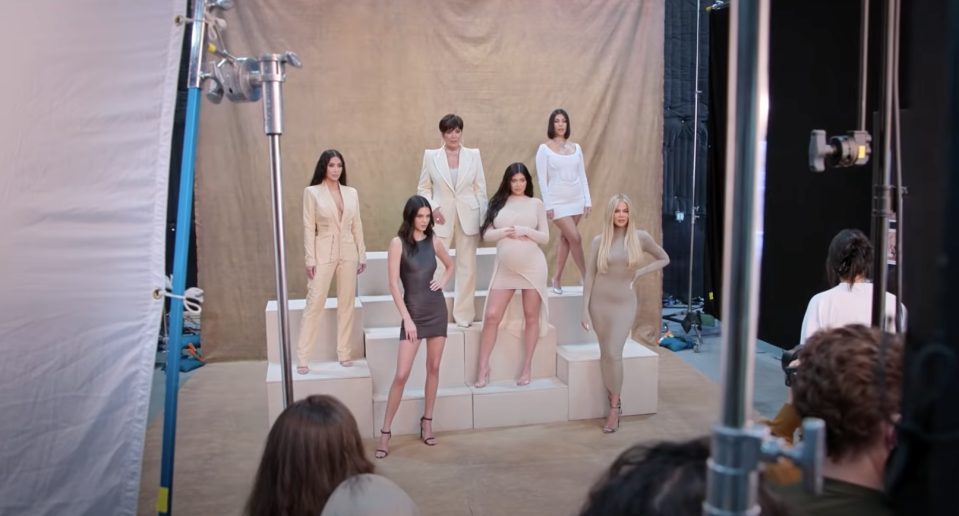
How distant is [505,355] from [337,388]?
1204mm

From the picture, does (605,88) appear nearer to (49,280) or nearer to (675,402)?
(675,402)

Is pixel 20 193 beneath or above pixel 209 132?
beneath

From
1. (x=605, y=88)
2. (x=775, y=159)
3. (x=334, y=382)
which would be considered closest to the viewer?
(x=334, y=382)

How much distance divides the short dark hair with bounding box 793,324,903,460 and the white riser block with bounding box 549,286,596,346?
162 inches

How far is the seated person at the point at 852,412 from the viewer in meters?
1.27

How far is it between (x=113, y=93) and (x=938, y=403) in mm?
2213

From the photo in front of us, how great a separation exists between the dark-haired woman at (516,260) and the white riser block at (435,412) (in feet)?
0.69

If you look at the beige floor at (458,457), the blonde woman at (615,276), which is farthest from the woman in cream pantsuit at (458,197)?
the beige floor at (458,457)

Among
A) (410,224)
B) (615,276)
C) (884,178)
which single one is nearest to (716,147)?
(615,276)

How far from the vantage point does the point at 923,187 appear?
0.90 meters

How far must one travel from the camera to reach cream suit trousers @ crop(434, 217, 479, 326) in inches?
210

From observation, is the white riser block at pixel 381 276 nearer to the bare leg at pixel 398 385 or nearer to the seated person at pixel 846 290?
the bare leg at pixel 398 385

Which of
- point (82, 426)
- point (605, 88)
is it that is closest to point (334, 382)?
A: point (82, 426)

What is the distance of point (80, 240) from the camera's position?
7.29 feet
